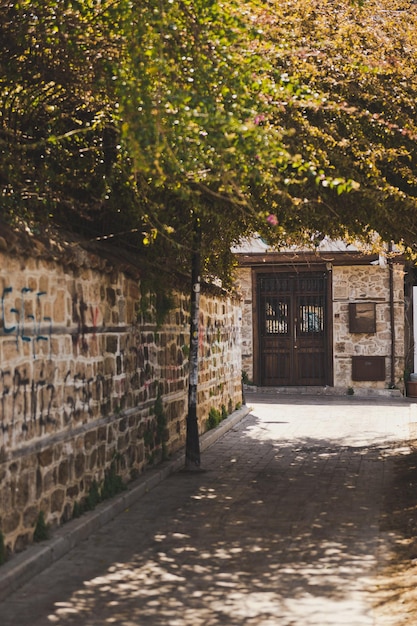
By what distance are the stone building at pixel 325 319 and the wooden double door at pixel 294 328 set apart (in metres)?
0.03

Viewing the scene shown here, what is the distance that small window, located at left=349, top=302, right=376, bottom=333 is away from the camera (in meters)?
25.4

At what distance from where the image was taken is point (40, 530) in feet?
25.7

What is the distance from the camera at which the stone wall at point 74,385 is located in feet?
24.4

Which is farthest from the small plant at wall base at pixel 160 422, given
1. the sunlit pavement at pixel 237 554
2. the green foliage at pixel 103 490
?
the green foliage at pixel 103 490

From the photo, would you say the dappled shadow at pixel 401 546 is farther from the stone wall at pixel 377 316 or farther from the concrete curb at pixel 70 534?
the stone wall at pixel 377 316

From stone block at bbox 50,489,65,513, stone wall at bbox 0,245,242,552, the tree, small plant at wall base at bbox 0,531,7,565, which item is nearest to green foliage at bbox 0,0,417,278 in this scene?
the tree

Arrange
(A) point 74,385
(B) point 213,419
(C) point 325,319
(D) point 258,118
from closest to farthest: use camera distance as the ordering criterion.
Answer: (D) point 258,118 → (A) point 74,385 → (B) point 213,419 → (C) point 325,319

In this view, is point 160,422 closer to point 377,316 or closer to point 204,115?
point 204,115

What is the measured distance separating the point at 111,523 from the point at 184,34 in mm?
4335

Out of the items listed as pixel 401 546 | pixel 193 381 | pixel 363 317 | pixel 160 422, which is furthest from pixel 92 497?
pixel 363 317

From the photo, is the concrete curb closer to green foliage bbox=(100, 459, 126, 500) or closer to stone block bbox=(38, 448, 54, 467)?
green foliage bbox=(100, 459, 126, 500)

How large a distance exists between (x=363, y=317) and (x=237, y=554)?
714 inches

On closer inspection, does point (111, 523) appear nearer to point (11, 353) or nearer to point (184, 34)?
point (11, 353)

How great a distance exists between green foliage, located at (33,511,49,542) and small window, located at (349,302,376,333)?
18.3 m
